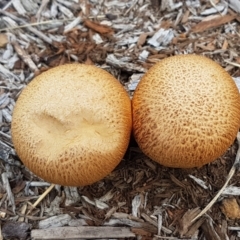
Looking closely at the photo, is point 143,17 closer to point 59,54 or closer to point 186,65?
point 59,54

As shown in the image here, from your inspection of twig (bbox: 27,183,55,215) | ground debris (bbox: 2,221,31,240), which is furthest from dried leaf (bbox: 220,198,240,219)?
ground debris (bbox: 2,221,31,240)

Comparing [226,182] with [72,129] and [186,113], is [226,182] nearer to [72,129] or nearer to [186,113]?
[186,113]

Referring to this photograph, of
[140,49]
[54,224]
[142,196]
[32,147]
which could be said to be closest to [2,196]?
[54,224]

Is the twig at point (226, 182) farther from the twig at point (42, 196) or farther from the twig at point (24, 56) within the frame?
the twig at point (24, 56)

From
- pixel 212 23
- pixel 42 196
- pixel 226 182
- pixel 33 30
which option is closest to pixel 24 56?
pixel 33 30

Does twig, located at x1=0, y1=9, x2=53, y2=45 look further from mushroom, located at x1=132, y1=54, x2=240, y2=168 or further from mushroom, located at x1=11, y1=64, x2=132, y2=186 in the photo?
mushroom, located at x1=132, y1=54, x2=240, y2=168

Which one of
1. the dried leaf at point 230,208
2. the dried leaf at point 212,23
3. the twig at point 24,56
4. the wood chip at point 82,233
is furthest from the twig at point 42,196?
A: the dried leaf at point 212,23
